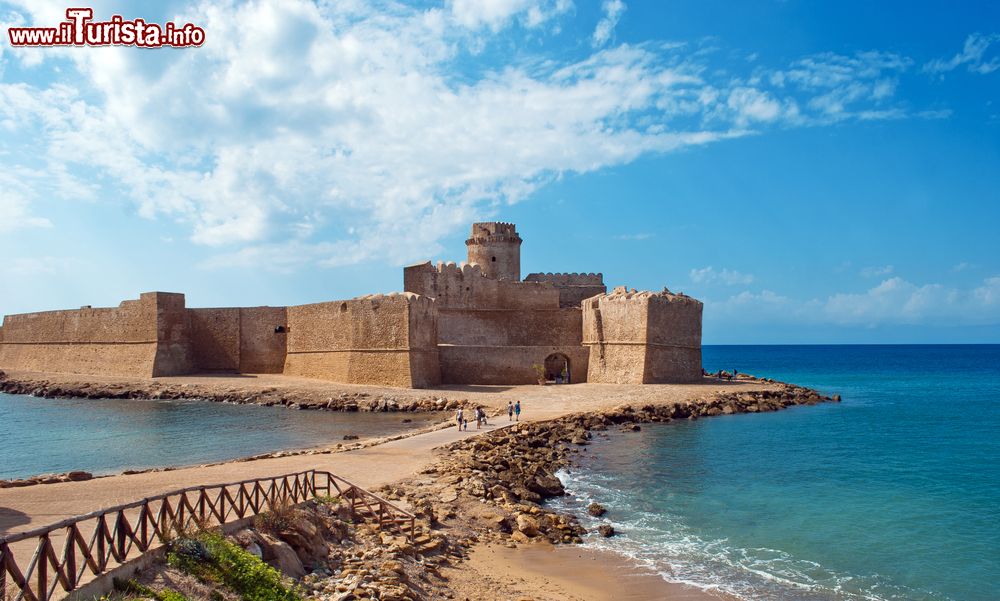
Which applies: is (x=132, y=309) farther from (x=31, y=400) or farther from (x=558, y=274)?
(x=558, y=274)

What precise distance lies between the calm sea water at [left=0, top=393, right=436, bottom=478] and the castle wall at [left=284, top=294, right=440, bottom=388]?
3571 mm

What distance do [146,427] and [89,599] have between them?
18.3 meters

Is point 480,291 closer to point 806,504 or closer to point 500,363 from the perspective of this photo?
point 500,363

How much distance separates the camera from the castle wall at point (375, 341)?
28000 millimetres

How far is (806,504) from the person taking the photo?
13.7 m

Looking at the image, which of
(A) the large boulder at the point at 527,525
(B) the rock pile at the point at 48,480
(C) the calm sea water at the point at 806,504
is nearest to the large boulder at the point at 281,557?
(A) the large boulder at the point at 527,525

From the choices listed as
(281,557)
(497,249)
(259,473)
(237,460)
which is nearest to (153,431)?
(237,460)

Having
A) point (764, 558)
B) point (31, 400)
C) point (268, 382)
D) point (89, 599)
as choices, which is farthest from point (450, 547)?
point (31, 400)

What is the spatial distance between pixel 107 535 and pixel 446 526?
5500 millimetres

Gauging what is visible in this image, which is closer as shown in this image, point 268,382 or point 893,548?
point 893,548

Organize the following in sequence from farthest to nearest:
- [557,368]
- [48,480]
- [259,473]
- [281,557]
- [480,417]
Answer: [557,368], [480,417], [259,473], [48,480], [281,557]

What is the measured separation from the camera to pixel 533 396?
26000 millimetres

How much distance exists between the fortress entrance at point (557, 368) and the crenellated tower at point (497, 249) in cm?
680

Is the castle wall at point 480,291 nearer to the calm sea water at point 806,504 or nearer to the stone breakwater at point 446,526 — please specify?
the calm sea water at point 806,504
